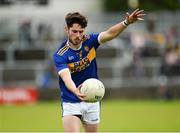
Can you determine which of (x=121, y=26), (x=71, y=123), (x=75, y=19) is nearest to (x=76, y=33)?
(x=75, y=19)

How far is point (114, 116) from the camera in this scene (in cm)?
2386

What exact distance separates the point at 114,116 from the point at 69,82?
41.6 feet

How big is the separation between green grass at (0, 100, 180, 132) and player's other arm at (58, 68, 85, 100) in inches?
318

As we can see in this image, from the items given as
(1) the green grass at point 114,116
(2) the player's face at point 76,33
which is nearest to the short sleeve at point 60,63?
(2) the player's face at point 76,33

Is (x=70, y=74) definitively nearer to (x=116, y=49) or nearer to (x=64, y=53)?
(x=64, y=53)

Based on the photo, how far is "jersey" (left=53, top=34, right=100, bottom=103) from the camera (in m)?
11.8

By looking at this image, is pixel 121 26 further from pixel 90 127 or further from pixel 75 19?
pixel 90 127

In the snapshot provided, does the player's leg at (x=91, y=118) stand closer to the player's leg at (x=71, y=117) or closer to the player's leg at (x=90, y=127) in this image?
the player's leg at (x=90, y=127)

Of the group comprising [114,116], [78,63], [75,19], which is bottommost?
[114,116]

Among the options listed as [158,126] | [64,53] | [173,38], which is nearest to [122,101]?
[173,38]

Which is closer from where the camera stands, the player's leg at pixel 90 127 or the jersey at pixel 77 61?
the jersey at pixel 77 61

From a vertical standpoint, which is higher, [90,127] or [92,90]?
[92,90]

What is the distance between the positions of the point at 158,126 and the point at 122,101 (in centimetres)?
938

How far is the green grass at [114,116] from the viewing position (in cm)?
2053
